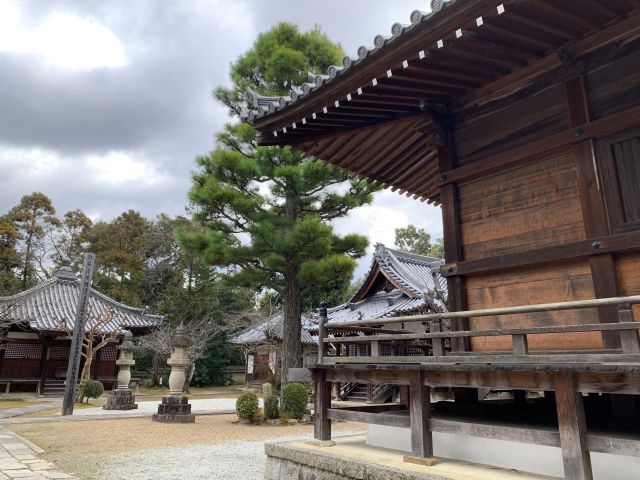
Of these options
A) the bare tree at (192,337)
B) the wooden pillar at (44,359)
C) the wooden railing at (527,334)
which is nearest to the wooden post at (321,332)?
the wooden railing at (527,334)

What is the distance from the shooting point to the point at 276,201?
Answer: 15.7 metres

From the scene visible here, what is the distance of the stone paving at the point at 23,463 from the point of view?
22.2 ft

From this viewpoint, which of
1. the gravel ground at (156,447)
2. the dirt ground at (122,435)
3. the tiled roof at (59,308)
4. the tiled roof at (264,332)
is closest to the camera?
the gravel ground at (156,447)

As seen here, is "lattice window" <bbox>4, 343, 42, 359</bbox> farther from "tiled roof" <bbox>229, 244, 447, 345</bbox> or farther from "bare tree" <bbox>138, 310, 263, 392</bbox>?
"tiled roof" <bbox>229, 244, 447, 345</bbox>

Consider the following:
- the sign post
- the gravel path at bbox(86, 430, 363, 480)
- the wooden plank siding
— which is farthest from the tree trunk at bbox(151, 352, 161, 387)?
the wooden plank siding

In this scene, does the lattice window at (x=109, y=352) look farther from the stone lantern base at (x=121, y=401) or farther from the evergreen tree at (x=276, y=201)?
the evergreen tree at (x=276, y=201)

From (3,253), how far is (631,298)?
138 feet

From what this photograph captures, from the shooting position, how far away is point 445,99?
5602 mm

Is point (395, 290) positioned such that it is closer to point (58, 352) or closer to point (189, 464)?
point (189, 464)

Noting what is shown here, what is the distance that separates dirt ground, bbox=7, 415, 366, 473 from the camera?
8.93 meters

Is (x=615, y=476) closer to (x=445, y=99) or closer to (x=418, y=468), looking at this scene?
(x=418, y=468)

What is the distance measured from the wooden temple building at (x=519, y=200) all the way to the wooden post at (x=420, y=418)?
0.05ft

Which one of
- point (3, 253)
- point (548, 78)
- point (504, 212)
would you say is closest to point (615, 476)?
point (504, 212)

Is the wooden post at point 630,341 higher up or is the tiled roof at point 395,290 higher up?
the tiled roof at point 395,290
